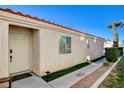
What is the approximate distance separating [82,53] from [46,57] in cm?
676

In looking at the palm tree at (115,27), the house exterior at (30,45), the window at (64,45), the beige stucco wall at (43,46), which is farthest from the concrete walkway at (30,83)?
the palm tree at (115,27)

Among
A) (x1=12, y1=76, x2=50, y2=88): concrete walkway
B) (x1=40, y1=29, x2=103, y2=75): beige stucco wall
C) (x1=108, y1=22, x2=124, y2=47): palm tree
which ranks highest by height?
(x1=108, y1=22, x2=124, y2=47): palm tree

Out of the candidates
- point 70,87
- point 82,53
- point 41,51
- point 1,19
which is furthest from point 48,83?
point 82,53

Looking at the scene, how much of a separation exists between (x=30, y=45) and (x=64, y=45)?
317 centimetres

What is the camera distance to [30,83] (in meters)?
7.64

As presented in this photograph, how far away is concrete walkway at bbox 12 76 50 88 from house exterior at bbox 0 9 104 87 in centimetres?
57

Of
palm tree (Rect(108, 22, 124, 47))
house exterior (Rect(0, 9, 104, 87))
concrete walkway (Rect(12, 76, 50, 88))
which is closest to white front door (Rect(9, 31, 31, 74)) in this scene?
house exterior (Rect(0, 9, 104, 87))

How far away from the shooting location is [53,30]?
34.0 feet

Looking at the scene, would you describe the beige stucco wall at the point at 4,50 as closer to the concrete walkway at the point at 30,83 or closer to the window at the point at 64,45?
the concrete walkway at the point at 30,83

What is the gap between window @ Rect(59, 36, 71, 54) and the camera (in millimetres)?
11445

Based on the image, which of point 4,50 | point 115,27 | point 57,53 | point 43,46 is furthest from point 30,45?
point 115,27

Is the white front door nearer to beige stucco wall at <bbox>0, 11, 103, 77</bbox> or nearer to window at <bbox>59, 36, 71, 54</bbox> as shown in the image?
beige stucco wall at <bbox>0, 11, 103, 77</bbox>

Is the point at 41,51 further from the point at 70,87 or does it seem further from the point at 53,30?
the point at 70,87

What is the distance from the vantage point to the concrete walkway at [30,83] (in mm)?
7223
